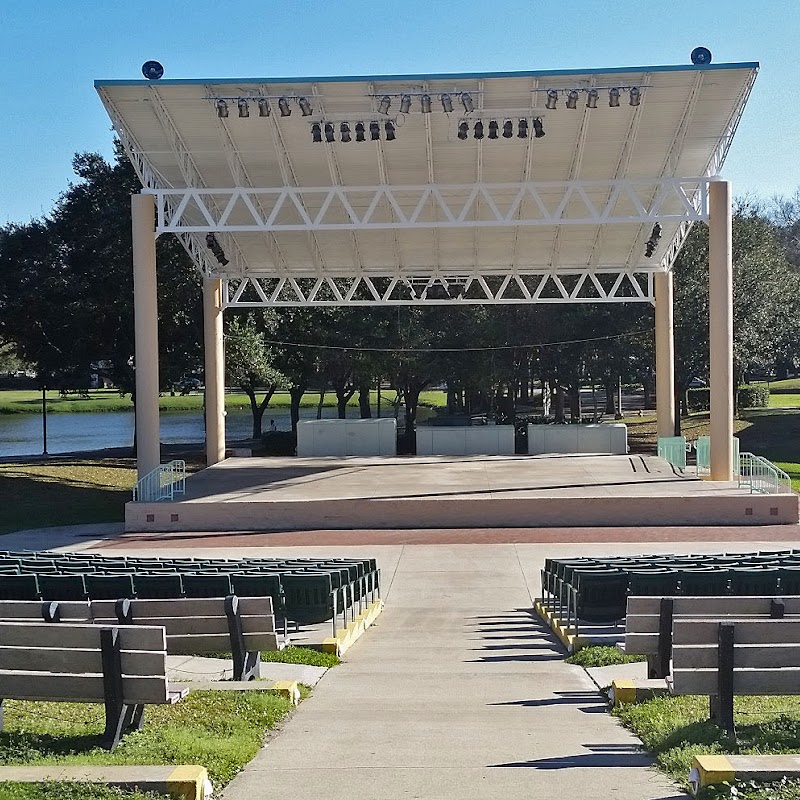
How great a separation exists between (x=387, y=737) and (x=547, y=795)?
1.55m

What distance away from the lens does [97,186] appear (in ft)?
151

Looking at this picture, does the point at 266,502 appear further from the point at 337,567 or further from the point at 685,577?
the point at 685,577

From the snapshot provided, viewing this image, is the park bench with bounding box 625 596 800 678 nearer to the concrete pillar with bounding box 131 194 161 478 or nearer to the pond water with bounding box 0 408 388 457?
the concrete pillar with bounding box 131 194 161 478

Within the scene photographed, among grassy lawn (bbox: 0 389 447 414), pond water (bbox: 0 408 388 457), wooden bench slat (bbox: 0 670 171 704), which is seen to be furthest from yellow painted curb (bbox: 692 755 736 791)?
grassy lawn (bbox: 0 389 447 414)

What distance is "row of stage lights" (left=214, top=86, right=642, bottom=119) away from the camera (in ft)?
82.0

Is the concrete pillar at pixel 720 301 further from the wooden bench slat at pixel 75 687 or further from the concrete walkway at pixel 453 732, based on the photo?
the wooden bench slat at pixel 75 687

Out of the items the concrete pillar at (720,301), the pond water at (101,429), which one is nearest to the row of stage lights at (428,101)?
the concrete pillar at (720,301)

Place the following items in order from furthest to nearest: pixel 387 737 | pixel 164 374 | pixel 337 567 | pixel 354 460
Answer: pixel 164 374
pixel 354 460
pixel 337 567
pixel 387 737

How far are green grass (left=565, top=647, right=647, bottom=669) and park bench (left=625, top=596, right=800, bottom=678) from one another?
6.83ft

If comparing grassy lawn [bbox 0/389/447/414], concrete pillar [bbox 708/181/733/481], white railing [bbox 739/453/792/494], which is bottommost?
white railing [bbox 739/453/792/494]

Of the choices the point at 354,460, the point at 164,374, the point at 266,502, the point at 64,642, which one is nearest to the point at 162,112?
the point at 266,502

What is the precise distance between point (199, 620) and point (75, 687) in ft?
5.53

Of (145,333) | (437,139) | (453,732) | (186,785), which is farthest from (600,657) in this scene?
(145,333)

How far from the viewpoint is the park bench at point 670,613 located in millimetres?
7351
